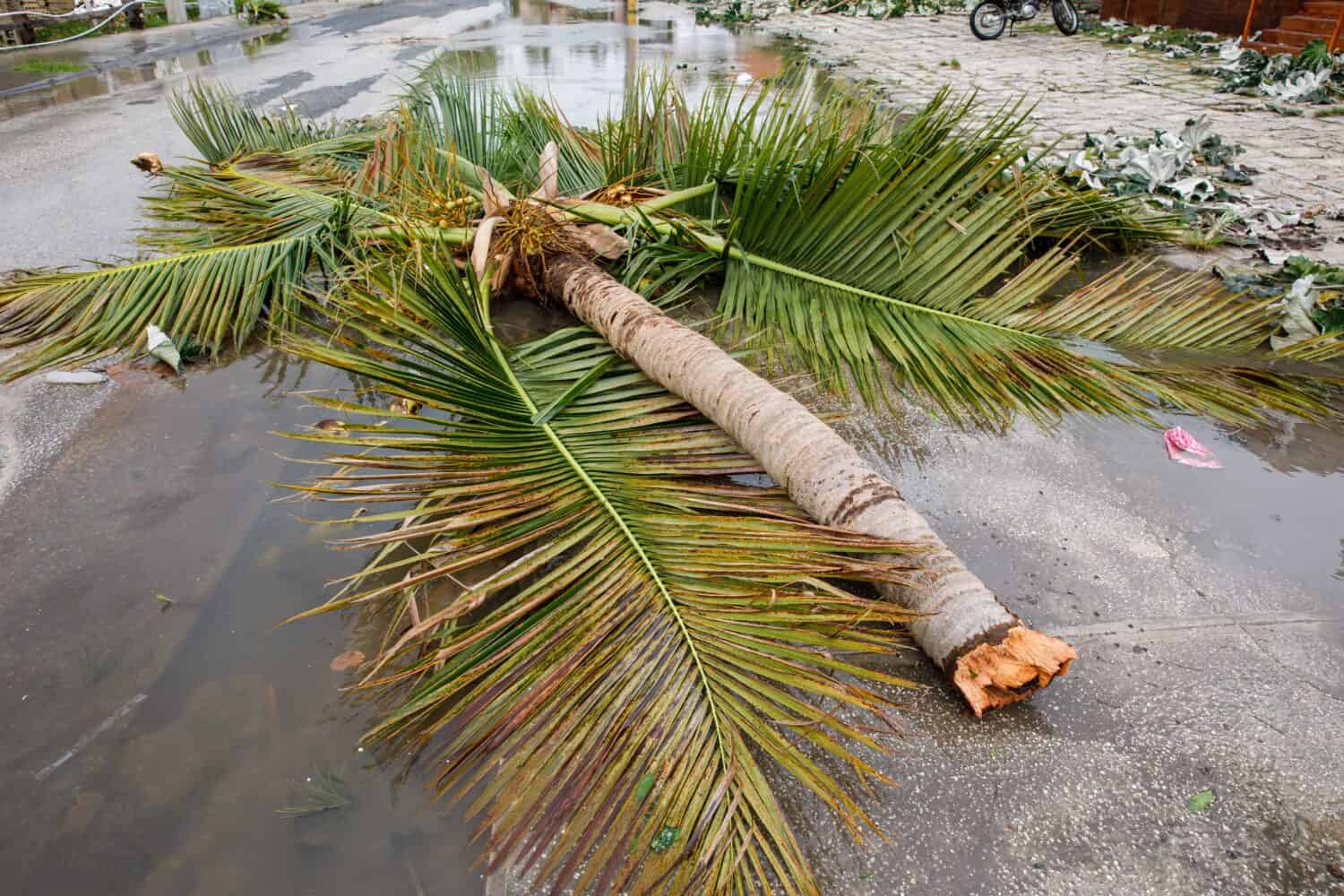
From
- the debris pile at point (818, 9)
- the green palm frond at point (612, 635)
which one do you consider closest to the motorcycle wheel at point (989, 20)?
the debris pile at point (818, 9)

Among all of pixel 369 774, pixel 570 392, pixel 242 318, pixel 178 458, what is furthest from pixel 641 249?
pixel 369 774

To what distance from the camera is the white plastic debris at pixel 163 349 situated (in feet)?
9.03

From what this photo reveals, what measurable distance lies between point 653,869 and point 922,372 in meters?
1.80

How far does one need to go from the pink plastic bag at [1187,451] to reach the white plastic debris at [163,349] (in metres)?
3.27

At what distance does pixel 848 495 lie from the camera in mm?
1671

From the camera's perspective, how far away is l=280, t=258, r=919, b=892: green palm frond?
4.04 feet

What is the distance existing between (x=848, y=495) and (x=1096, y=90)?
772 cm

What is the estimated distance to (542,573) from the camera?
1802 mm

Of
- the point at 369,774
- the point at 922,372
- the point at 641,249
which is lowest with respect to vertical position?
the point at 369,774

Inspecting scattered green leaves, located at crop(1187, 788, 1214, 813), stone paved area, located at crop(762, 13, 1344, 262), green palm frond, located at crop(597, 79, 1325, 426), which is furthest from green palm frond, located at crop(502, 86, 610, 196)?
scattered green leaves, located at crop(1187, 788, 1214, 813)

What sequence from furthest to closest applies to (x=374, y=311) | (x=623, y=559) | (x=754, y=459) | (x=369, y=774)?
(x=374, y=311) < (x=754, y=459) < (x=623, y=559) < (x=369, y=774)

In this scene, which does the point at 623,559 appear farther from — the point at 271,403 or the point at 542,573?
the point at 271,403

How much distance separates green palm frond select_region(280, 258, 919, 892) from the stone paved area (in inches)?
66.0

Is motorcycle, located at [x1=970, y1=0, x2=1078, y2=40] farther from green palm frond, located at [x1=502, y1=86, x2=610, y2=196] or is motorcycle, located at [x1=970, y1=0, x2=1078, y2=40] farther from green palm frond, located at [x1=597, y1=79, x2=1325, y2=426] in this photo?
green palm frond, located at [x1=597, y1=79, x2=1325, y2=426]
